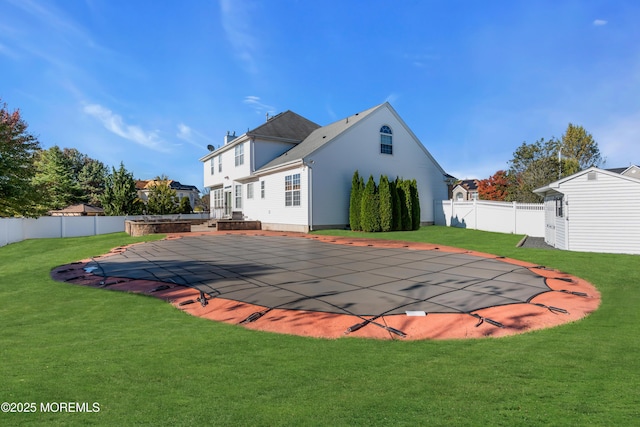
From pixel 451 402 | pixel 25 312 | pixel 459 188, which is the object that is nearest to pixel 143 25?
pixel 25 312

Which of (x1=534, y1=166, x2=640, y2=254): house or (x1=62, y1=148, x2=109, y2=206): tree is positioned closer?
(x1=534, y1=166, x2=640, y2=254): house

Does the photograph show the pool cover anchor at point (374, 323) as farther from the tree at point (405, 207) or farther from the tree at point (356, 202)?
the tree at point (405, 207)

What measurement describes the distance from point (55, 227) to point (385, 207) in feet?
75.4

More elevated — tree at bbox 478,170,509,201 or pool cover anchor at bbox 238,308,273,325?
tree at bbox 478,170,509,201

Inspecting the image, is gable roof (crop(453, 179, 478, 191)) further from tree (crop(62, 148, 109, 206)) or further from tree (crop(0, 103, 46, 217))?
tree (crop(0, 103, 46, 217))

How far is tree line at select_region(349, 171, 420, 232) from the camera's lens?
18156mm

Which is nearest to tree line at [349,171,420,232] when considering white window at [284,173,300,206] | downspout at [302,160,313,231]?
downspout at [302,160,313,231]

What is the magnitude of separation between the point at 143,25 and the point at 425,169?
18.5 m

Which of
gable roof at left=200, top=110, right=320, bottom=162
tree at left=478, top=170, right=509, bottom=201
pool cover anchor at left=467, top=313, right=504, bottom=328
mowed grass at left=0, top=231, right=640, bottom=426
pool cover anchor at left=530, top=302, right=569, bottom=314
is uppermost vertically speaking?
gable roof at left=200, top=110, right=320, bottom=162

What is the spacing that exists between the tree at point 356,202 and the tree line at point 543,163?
17.0 m

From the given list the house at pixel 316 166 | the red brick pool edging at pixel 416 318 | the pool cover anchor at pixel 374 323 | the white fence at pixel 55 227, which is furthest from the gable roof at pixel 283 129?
the pool cover anchor at pixel 374 323

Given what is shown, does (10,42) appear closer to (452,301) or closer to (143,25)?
(143,25)

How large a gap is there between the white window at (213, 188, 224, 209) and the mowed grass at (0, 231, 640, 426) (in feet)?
81.8

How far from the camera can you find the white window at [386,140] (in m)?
20.8
